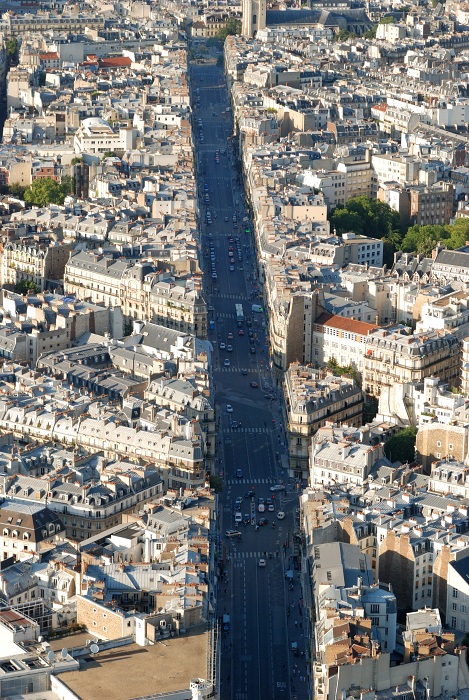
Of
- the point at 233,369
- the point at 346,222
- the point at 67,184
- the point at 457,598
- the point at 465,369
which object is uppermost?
the point at 465,369

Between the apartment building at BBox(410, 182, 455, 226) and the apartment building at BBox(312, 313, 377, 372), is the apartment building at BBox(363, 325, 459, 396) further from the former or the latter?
the apartment building at BBox(410, 182, 455, 226)

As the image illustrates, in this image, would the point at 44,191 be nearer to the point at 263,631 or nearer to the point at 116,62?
the point at 116,62

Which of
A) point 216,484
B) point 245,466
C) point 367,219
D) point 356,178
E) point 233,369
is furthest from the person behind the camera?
point 356,178

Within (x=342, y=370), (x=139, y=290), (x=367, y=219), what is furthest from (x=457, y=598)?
(x=367, y=219)

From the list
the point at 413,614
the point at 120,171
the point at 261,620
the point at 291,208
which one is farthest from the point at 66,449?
the point at 120,171

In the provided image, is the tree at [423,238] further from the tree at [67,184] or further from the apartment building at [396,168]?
the tree at [67,184]

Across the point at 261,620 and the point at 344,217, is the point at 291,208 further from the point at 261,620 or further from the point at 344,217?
the point at 261,620

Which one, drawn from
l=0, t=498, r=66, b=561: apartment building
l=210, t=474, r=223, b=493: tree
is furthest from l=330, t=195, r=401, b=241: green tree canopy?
l=0, t=498, r=66, b=561: apartment building
